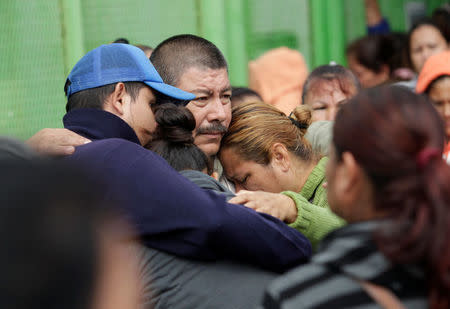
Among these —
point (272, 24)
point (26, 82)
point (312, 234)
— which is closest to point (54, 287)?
point (312, 234)

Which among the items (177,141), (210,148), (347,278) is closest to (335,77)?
(210,148)

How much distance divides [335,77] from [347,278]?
3.00m

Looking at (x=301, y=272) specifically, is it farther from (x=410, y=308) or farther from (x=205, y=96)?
(x=205, y=96)

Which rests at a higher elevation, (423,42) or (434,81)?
(423,42)

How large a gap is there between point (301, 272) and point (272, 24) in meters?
3.77

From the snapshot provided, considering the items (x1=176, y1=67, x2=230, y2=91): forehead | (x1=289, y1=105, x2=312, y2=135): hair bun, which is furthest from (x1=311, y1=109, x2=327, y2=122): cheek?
(x1=176, y1=67, x2=230, y2=91): forehead

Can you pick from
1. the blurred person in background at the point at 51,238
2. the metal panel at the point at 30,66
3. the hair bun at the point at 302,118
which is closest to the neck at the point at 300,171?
the hair bun at the point at 302,118

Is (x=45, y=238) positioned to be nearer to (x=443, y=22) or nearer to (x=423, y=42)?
(x=423, y=42)

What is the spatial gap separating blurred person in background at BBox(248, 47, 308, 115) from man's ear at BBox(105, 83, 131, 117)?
2426 mm

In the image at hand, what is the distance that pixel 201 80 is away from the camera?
3.03m

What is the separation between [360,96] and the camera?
57.1 inches

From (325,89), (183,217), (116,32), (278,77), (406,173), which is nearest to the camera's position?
(406,173)

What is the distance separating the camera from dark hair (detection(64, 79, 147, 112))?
240cm

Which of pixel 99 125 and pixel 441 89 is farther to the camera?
pixel 441 89
